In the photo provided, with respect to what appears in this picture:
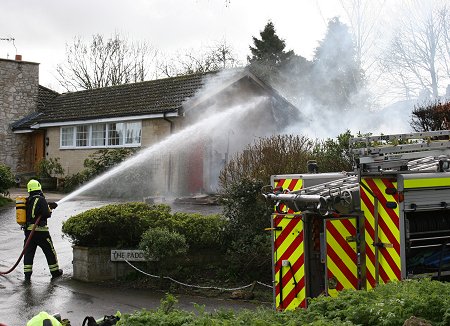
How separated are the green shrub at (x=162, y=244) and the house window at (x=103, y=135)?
1369 centimetres

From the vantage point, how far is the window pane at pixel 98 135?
81.1ft

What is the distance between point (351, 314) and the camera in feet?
13.8

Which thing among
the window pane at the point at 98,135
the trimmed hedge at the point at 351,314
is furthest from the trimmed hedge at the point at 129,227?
the window pane at the point at 98,135

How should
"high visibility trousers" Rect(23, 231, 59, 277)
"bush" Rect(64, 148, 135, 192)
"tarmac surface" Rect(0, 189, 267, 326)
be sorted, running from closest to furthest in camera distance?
"tarmac surface" Rect(0, 189, 267, 326) → "high visibility trousers" Rect(23, 231, 59, 277) → "bush" Rect(64, 148, 135, 192)

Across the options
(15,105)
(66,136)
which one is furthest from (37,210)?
(15,105)

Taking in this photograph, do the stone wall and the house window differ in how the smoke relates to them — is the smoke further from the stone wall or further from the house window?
the stone wall

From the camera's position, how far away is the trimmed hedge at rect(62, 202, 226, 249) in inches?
397

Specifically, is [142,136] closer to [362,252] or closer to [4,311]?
[4,311]

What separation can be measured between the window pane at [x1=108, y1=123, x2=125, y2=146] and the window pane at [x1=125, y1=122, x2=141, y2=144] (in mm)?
327

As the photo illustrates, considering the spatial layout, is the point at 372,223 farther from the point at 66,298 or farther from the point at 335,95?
the point at 335,95

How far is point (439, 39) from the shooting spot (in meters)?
14.7

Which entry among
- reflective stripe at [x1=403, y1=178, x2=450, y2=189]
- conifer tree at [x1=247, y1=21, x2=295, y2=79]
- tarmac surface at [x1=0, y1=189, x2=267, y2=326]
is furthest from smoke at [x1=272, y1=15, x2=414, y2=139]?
reflective stripe at [x1=403, y1=178, x2=450, y2=189]

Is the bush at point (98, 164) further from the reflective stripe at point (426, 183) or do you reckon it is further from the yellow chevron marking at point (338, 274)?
the reflective stripe at point (426, 183)

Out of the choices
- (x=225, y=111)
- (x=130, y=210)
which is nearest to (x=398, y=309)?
(x=130, y=210)
